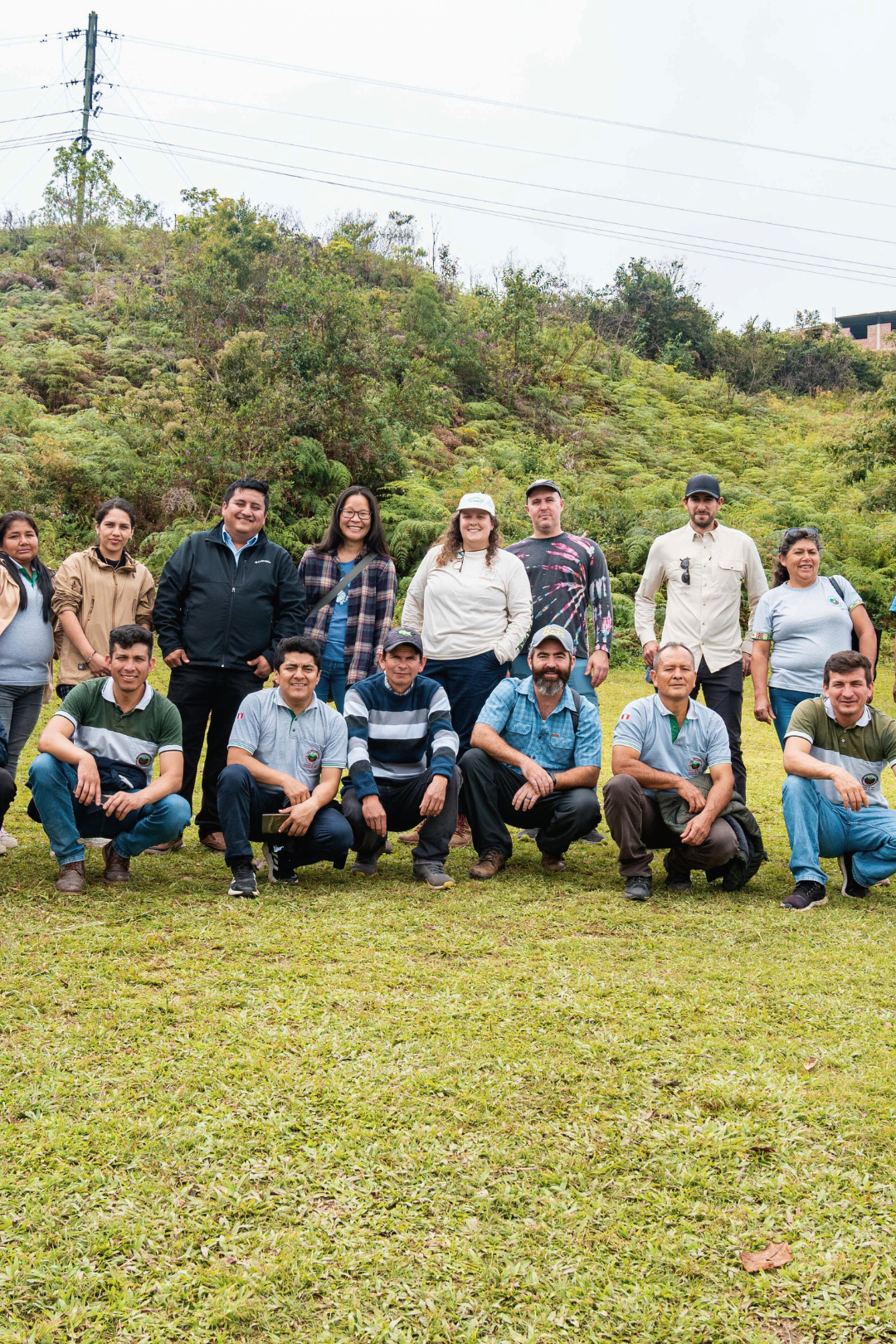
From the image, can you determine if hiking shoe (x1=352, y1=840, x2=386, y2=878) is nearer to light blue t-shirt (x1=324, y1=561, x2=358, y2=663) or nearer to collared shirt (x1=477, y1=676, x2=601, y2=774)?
collared shirt (x1=477, y1=676, x2=601, y2=774)

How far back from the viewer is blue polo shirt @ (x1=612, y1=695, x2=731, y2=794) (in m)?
5.07

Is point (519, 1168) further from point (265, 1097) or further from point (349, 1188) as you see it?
point (265, 1097)

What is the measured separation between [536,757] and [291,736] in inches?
48.1

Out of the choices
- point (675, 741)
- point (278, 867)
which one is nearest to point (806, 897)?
point (675, 741)

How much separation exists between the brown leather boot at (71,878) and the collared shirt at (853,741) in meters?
3.31

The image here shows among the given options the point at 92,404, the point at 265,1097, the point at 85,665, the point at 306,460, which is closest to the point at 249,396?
the point at 306,460

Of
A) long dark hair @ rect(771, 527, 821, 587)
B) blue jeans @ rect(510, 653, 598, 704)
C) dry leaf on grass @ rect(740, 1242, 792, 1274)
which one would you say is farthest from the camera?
blue jeans @ rect(510, 653, 598, 704)

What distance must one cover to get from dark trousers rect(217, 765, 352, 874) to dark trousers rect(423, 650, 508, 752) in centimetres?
94

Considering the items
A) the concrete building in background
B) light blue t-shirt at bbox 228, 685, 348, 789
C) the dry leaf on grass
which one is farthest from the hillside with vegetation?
the concrete building in background

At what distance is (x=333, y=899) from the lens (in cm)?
475

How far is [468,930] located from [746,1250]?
213 cm

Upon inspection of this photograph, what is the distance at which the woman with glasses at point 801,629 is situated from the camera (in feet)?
17.9

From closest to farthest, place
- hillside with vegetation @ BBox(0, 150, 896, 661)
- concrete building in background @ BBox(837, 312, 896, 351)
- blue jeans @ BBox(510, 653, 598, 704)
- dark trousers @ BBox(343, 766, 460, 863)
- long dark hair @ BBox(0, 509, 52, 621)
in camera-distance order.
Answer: dark trousers @ BBox(343, 766, 460, 863) < long dark hair @ BBox(0, 509, 52, 621) < blue jeans @ BBox(510, 653, 598, 704) < hillside with vegetation @ BBox(0, 150, 896, 661) < concrete building in background @ BBox(837, 312, 896, 351)

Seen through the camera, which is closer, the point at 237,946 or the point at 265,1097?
the point at 265,1097
